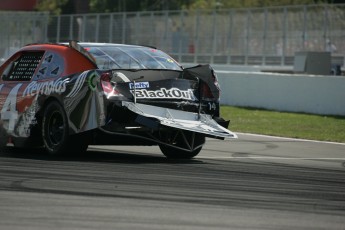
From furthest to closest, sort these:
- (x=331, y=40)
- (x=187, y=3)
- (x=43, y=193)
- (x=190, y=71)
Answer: (x=187, y=3)
(x=331, y=40)
(x=190, y=71)
(x=43, y=193)

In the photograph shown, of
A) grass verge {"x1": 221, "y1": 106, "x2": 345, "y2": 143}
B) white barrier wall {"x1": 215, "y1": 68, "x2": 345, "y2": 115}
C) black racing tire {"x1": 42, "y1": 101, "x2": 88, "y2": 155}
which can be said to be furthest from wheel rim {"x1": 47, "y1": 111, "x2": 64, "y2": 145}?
white barrier wall {"x1": 215, "y1": 68, "x2": 345, "y2": 115}

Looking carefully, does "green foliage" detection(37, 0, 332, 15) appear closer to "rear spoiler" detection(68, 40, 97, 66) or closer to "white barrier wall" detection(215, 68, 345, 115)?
"white barrier wall" detection(215, 68, 345, 115)

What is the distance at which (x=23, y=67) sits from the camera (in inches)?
490

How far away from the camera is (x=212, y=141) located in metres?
15.6

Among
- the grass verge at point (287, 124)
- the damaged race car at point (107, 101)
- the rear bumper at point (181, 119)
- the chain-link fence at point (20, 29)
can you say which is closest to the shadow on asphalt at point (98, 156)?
the damaged race car at point (107, 101)

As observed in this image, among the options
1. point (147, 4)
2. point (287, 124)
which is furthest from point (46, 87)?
point (147, 4)

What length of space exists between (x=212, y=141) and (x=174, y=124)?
4.55m

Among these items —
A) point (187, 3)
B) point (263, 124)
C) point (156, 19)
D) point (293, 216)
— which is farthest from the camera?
point (187, 3)

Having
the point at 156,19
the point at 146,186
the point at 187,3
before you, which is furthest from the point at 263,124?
the point at 187,3

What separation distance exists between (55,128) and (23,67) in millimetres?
1184

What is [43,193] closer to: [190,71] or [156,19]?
[190,71]

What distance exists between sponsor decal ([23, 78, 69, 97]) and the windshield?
52cm

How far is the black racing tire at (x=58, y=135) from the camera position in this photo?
11.4m

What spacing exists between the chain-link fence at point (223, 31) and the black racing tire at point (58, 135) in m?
19.1
